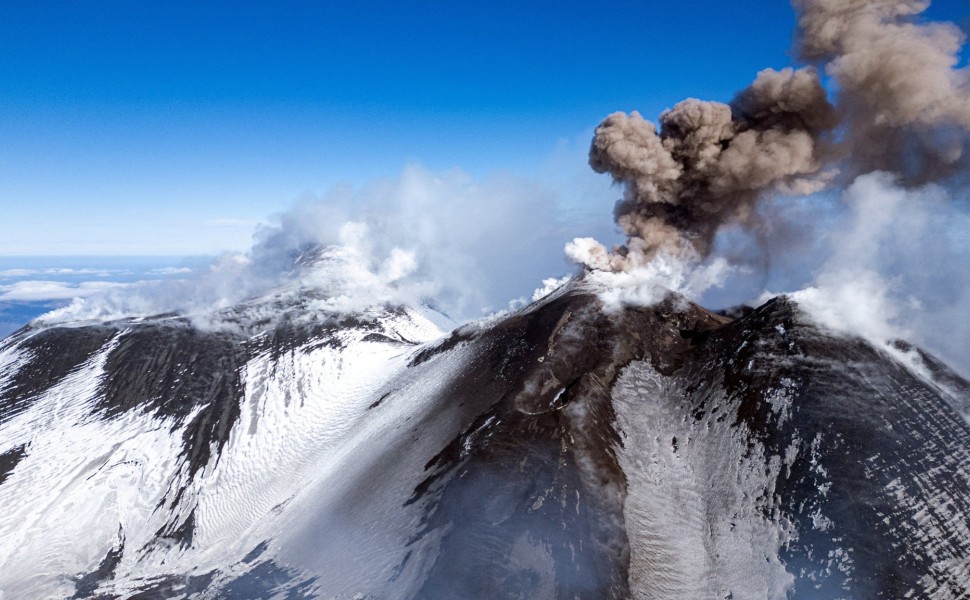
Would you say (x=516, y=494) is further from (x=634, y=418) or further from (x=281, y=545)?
(x=281, y=545)

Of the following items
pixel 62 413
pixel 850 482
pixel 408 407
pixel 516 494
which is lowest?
pixel 62 413

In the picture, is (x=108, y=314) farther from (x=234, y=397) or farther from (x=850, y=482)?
(x=850, y=482)

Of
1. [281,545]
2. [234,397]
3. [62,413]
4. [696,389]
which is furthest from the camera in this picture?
[234,397]

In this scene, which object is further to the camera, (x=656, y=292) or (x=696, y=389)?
(x=656, y=292)

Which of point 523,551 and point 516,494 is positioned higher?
point 516,494

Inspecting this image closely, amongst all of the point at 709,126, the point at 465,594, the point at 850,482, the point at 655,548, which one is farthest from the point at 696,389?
the point at 709,126

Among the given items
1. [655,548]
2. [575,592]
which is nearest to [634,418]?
[655,548]

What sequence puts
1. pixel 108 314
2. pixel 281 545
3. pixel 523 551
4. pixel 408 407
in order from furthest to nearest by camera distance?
pixel 108 314 → pixel 408 407 → pixel 281 545 → pixel 523 551
